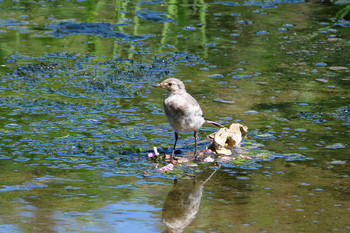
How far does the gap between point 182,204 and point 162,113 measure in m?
2.64

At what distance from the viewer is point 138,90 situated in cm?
864

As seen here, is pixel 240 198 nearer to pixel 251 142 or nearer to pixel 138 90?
pixel 251 142

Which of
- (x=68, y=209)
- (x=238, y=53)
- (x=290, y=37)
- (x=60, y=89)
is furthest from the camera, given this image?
(x=290, y=37)

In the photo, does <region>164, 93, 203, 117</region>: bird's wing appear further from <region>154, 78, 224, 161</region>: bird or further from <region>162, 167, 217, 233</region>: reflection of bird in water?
<region>162, 167, 217, 233</region>: reflection of bird in water

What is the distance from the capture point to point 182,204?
17.3ft

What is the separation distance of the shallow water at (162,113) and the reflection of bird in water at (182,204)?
18 millimetres

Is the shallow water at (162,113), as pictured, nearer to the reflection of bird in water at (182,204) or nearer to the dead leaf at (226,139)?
the reflection of bird in water at (182,204)

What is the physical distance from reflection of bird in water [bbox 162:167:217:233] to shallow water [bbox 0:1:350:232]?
0.06 feet

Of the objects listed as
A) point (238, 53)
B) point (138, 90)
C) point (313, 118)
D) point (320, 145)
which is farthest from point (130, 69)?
point (320, 145)

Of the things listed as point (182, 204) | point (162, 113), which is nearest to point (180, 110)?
point (182, 204)

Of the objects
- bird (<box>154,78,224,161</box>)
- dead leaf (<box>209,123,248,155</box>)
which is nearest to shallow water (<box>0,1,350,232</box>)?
dead leaf (<box>209,123,248,155</box>)

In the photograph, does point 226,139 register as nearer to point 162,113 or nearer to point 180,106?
point 180,106

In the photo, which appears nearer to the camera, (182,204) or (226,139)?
(182,204)

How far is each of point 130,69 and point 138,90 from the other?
36.9 inches
